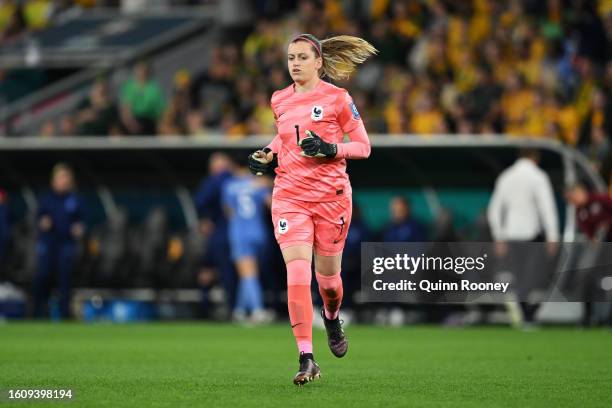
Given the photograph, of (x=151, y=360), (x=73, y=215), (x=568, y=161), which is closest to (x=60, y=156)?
(x=73, y=215)

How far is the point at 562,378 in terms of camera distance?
990 centimetres

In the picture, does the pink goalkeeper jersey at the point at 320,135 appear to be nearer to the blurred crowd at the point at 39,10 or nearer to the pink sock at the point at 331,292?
the pink sock at the point at 331,292

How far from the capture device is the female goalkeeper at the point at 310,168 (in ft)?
29.8

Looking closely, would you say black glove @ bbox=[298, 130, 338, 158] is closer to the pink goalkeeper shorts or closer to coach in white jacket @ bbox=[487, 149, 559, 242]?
the pink goalkeeper shorts

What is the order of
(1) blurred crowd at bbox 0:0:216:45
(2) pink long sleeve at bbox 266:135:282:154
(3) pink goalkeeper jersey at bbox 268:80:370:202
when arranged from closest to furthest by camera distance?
(3) pink goalkeeper jersey at bbox 268:80:370:202, (2) pink long sleeve at bbox 266:135:282:154, (1) blurred crowd at bbox 0:0:216:45

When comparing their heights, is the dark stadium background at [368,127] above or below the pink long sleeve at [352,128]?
above

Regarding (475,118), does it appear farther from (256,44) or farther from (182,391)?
(182,391)

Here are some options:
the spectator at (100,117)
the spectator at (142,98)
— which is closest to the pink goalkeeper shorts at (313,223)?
the spectator at (100,117)

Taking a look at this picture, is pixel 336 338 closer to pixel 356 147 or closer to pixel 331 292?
pixel 331 292

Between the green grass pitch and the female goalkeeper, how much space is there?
0.68 metres

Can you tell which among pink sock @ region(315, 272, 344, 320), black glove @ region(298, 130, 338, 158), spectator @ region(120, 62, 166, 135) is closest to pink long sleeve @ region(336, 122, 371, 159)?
black glove @ region(298, 130, 338, 158)

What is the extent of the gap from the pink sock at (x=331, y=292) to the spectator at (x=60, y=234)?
11371mm

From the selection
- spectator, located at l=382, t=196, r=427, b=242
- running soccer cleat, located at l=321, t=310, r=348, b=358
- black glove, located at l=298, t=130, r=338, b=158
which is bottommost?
running soccer cleat, located at l=321, t=310, r=348, b=358

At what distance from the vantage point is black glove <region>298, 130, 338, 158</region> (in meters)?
8.88
